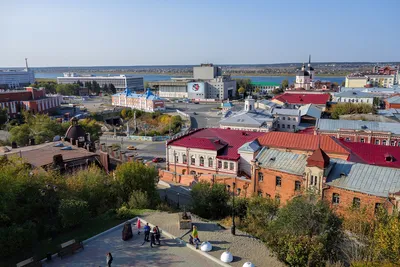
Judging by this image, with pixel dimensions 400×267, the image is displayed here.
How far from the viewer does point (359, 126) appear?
52.3 meters

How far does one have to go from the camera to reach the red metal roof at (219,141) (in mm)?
41781

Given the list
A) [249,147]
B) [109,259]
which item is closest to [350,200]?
[249,147]

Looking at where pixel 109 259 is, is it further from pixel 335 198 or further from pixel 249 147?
pixel 249 147

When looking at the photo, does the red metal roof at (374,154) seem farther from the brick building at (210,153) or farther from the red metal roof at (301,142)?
the brick building at (210,153)

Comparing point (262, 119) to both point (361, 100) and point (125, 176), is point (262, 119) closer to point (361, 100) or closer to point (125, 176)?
point (125, 176)

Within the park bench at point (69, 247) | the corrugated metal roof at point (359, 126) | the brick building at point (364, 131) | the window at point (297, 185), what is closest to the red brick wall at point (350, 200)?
the window at point (297, 185)

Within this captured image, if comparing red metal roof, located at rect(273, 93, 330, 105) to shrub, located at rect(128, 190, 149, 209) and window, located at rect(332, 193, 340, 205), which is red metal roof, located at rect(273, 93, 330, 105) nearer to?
window, located at rect(332, 193, 340, 205)

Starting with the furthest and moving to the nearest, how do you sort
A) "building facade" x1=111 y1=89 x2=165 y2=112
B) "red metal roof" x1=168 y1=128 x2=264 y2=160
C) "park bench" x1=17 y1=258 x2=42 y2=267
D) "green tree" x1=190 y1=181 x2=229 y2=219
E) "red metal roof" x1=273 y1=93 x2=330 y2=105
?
"building facade" x1=111 y1=89 x2=165 y2=112
"red metal roof" x1=273 y1=93 x2=330 y2=105
"red metal roof" x1=168 y1=128 x2=264 y2=160
"green tree" x1=190 y1=181 x2=229 y2=219
"park bench" x1=17 y1=258 x2=42 y2=267

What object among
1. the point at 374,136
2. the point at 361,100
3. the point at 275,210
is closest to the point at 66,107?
the point at 361,100

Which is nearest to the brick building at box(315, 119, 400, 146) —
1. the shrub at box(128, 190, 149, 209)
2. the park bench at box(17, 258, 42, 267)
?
the shrub at box(128, 190, 149, 209)

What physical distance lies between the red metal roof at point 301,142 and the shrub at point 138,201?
807 inches

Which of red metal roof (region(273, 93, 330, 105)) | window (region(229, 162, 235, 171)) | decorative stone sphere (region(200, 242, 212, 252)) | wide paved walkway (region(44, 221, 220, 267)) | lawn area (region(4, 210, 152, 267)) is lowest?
window (region(229, 162, 235, 171))

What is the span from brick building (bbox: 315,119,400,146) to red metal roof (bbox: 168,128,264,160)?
1491 centimetres

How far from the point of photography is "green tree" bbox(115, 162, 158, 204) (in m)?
29.2
